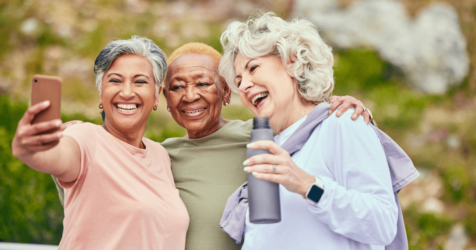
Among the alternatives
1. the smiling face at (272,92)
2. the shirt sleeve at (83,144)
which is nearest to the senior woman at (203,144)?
the smiling face at (272,92)

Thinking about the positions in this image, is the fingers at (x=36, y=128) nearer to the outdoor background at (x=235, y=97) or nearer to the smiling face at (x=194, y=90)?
the smiling face at (x=194, y=90)

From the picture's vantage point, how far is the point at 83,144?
1.74m

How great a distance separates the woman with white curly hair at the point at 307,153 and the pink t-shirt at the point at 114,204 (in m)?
0.37

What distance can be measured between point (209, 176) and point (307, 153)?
76 centimetres

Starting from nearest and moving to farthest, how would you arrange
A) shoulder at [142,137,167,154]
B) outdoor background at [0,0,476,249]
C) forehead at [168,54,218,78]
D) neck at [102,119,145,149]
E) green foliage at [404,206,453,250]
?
neck at [102,119,145,149] → shoulder at [142,137,167,154] → forehead at [168,54,218,78] → green foliage at [404,206,453,250] → outdoor background at [0,0,476,249]

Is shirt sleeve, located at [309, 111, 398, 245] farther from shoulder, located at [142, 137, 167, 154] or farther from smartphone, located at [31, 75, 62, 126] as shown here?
shoulder, located at [142, 137, 167, 154]

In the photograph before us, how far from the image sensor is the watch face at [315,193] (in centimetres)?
138

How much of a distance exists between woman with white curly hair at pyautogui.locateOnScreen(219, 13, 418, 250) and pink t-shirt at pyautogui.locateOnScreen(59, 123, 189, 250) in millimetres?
370

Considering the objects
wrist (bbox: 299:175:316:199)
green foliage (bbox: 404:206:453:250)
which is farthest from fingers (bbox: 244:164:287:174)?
green foliage (bbox: 404:206:453:250)

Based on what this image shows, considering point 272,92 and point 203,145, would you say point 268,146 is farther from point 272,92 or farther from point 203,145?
point 203,145

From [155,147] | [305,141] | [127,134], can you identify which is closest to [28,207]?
[155,147]

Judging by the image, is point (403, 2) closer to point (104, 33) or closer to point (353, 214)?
point (104, 33)

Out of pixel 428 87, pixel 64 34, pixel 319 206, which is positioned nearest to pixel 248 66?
pixel 319 206

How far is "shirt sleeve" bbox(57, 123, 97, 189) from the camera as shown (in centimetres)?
171
